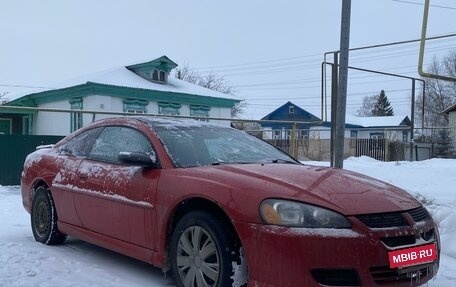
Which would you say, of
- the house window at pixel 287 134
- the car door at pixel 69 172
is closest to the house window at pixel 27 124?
the house window at pixel 287 134

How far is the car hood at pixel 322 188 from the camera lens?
3.59 meters

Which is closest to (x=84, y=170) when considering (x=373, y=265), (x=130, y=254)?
(x=130, y=254)

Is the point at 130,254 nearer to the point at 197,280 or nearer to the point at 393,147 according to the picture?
the point at 197,280

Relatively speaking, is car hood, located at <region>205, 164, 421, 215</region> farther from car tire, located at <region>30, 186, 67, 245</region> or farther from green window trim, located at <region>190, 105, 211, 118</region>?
green window trim, located at <region>190, 105, 211, 118</region>

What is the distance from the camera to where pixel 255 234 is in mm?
3564

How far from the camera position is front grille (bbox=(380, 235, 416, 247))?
347cm

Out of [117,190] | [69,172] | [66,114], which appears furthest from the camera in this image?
[66,114]

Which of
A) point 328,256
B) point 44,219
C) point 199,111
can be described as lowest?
point 44,219

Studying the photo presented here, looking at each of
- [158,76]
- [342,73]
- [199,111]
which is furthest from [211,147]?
[199,111]

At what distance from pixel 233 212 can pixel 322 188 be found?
2.14 feet

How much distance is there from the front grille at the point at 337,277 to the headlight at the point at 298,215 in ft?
0.93

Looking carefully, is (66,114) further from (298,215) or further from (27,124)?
(298,215)

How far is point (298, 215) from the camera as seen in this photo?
11.5 feet

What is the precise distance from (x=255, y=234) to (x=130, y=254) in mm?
1533
